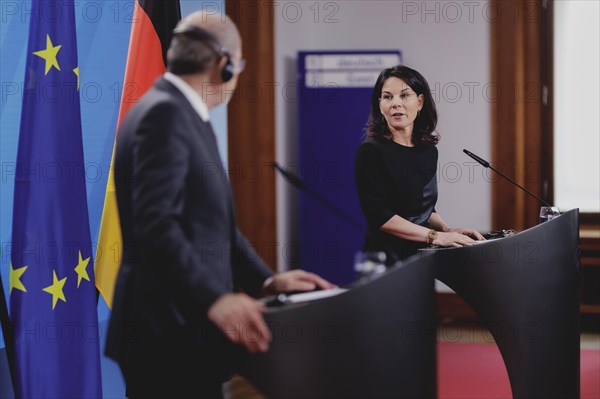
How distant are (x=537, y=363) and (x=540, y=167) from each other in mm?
2424

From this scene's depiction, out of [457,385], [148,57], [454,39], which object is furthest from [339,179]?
[148,57]

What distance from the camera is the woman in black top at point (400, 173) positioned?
2.62 metres

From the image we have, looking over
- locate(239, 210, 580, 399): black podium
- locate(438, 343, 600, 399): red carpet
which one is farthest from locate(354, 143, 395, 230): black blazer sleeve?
locate(438, 343, 600, 399): red carpet

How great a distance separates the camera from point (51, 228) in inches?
103

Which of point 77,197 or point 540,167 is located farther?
point 540,167

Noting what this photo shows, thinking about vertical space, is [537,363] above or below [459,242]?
below

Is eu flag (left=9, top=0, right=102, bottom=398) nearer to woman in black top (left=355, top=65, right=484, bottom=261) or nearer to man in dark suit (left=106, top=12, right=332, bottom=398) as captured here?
woman in black top (left=355, top=65, right=484, bottom=261)

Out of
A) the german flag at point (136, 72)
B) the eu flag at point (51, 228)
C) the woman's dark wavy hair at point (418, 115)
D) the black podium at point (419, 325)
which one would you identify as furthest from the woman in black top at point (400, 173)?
the eu flag at point (51, 228)

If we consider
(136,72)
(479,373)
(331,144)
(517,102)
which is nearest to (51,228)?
(136,72)

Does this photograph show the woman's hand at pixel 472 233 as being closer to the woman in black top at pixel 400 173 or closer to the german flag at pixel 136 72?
the woman in black top at pixel 400 173

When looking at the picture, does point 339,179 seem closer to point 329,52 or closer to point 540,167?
point 329,52

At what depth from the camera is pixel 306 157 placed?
16.4 ft

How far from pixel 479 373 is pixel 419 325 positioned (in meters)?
2.27

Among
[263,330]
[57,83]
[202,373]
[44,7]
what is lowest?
[202,373]
